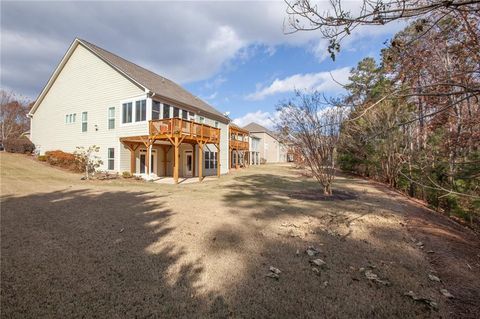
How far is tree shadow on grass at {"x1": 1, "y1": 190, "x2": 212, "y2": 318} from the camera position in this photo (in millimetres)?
2854

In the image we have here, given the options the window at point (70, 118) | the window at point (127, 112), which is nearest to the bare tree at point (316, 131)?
the window at point (127, 112)

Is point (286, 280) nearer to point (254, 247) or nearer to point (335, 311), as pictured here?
point (335, 311)

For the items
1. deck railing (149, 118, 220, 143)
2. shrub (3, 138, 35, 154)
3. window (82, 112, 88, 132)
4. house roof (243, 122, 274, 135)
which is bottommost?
shrub (3, 138, 35, 154)

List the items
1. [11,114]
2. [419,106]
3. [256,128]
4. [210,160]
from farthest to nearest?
1. [256,128]
2. [11,114]
3. [210,160]
4. [419,106]

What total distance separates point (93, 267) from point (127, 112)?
47.4ft

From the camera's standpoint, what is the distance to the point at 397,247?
4.63 metres

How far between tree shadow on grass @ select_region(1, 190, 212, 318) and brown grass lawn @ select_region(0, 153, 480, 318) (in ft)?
0.06

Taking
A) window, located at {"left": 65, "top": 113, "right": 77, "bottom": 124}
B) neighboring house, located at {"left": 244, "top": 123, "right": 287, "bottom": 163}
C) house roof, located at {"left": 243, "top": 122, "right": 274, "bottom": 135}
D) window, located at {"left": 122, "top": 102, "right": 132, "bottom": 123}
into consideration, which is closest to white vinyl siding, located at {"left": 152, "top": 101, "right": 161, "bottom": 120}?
window, located at {"left": 122, "top": 102, "right": 132, "bottom": 123}

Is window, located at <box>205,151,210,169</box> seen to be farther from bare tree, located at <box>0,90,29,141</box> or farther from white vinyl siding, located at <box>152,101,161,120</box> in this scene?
bare tree, located at <box>0,90,29,141</box>

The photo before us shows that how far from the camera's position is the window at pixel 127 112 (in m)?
16.2

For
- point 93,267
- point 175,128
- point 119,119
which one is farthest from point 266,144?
point 93,267

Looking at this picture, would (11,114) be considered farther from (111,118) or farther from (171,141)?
(171,141)

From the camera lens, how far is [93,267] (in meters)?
3.76

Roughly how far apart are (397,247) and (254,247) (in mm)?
2716
